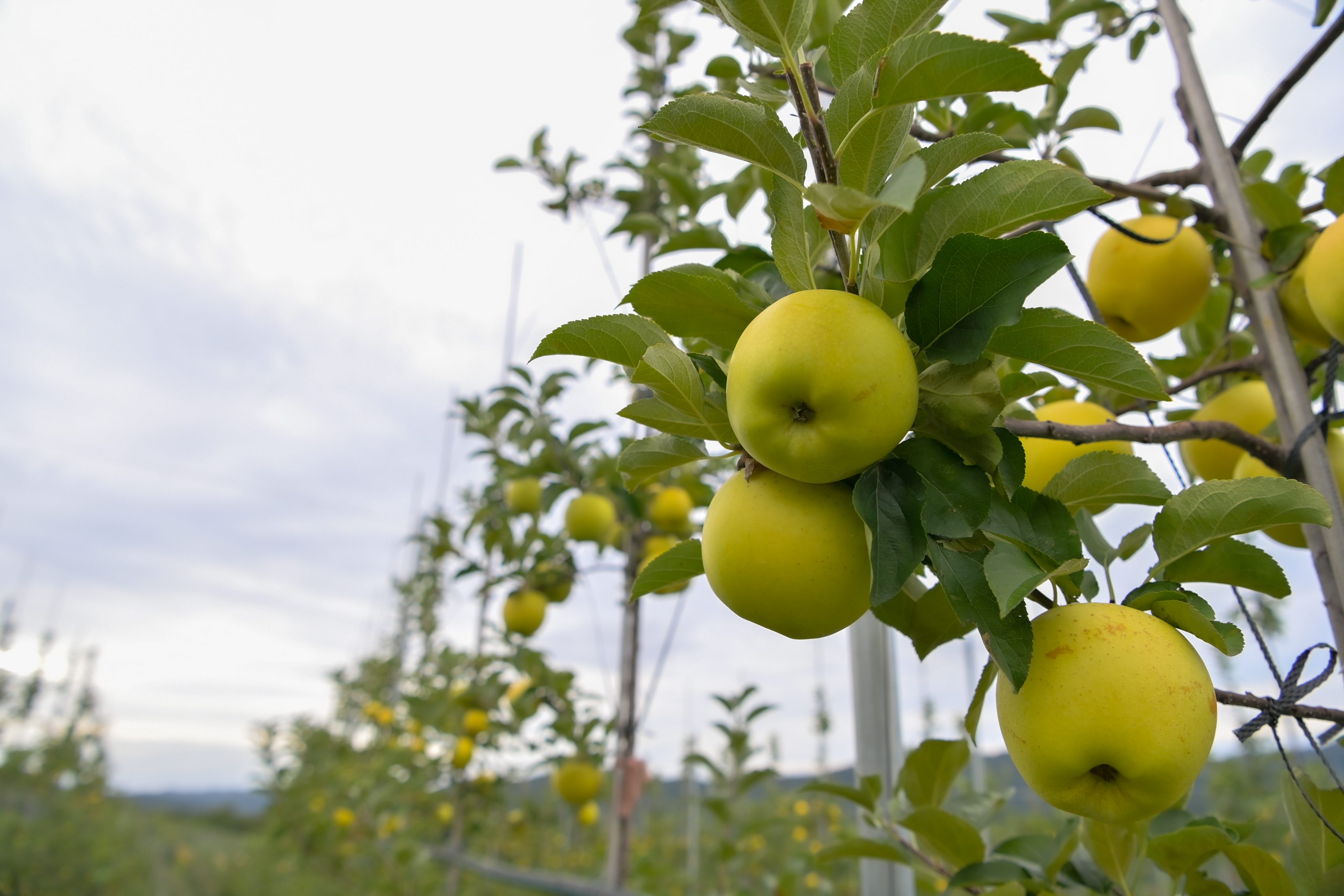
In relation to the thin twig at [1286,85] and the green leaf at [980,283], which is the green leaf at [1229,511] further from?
the thin twig at [1286,85]

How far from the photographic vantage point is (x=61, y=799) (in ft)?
25.6

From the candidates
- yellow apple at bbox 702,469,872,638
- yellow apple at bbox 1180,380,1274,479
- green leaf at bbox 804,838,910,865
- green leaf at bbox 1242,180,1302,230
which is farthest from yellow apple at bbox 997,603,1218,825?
green leaf at bbox 1242,180,1302,230

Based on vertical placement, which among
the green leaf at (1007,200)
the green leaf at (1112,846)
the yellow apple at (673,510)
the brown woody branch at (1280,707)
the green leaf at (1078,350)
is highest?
the yellow apple at (673,510)

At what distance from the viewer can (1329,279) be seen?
0.72m

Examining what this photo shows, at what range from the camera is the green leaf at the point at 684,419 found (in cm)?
60

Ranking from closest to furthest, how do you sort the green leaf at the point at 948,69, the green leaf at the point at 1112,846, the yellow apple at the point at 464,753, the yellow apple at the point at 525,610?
the green leaf at the point at 948,69 → the green leaf at the point at 1112,846 → the yellow apple at the point at 525,610 → the yellow apple at the point at 464,753

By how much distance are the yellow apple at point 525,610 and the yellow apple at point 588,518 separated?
11.7 inches

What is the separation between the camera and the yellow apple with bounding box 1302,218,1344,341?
707mm

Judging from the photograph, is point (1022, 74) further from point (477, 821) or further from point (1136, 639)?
point (477, 821)

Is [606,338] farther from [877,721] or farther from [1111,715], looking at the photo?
[877,721]

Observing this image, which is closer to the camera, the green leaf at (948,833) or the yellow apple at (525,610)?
the green leaf at (948,833)

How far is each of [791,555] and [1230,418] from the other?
71 centimetres

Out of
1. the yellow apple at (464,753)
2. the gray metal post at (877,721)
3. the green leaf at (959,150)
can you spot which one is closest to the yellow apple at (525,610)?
the yellow apple at (464,753)

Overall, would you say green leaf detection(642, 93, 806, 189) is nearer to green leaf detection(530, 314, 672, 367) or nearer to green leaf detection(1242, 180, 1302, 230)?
green leaf detection(530, 314, 672, 367)
